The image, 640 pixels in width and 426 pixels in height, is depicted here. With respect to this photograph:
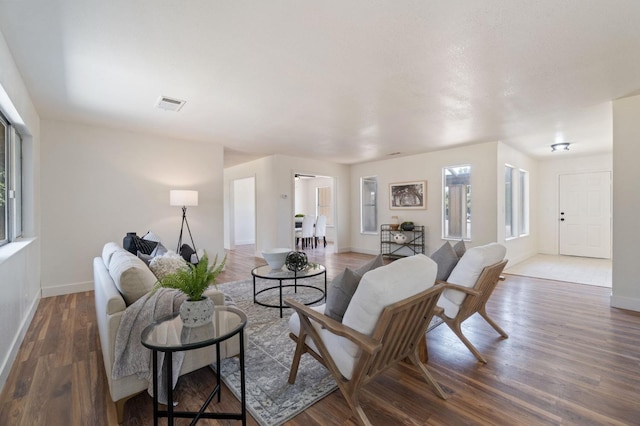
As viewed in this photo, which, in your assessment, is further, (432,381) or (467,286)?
(467,286)

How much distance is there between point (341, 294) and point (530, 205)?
738 centimetres

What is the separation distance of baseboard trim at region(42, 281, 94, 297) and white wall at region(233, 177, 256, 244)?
5.16 metres

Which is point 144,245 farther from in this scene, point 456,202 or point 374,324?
point 456,202

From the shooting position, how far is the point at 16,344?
7.68ft

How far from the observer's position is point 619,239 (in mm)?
3314

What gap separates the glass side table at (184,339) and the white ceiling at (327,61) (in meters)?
1.88

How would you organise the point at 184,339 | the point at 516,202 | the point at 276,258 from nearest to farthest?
the point at 184,339 < the point at 276,258 < the point at 516,202

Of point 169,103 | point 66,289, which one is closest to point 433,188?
point 169,103

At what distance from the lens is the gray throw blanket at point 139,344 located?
1.55 m

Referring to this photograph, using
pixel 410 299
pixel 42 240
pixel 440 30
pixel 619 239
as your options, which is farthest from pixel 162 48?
pixel 619 239

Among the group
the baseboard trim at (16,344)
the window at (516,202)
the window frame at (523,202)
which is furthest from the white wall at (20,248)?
the window frame at (523,202)

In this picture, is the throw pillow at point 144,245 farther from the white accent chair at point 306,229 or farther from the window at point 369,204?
the window at point 369,204

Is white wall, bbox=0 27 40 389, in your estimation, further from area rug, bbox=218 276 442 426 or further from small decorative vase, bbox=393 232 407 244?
small decorative vase, bbox=393 232 407 244

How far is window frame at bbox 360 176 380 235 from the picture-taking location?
24.3ft
